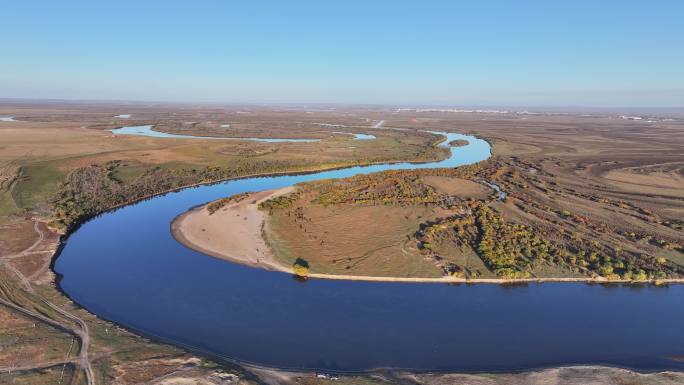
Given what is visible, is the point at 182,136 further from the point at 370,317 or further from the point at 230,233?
the point at 370,317

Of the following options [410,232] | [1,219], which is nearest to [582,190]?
[410,232]

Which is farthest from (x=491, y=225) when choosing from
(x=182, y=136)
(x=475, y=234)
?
(x=182, y=136)

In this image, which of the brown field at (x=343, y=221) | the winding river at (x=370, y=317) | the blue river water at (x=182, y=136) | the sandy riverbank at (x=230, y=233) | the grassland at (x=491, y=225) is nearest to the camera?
the brown field at (x=343, y=221)

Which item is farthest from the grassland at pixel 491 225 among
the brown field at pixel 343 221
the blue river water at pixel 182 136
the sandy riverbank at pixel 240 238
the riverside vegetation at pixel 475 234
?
the blue river water at pixel 182 136

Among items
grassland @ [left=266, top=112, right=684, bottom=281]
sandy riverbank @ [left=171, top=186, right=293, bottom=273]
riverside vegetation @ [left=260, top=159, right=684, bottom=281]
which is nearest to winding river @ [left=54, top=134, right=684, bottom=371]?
sandy riverbank @ [left=171, top=186, right=293, bottom=273]

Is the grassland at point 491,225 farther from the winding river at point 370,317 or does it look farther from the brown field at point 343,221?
the winding river at point 370,317
